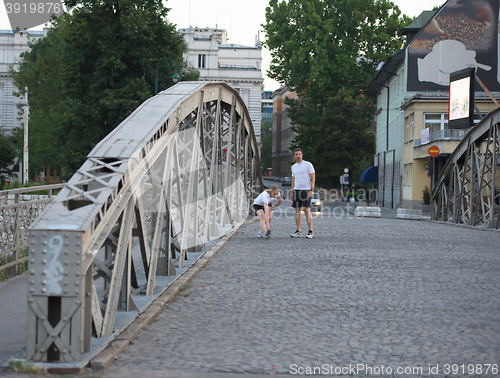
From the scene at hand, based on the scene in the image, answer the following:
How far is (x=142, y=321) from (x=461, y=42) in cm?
4115

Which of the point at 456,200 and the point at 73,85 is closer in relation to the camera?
the point at 456,200

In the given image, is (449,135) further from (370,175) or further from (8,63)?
(8,63)

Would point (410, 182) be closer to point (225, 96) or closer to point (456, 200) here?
point (456, 200)

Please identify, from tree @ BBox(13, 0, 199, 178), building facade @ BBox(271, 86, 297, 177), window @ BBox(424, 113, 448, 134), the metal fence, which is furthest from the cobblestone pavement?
building facade @ BBox(271, 86, 297, 177)

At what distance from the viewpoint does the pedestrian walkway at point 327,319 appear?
15.3 feet

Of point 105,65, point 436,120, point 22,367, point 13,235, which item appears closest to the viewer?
point 22,367

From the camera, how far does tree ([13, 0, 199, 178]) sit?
3400 centimetres

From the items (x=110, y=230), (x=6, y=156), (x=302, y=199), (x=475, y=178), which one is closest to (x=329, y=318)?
(x=110, y=230)

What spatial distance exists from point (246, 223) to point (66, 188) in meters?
14.1

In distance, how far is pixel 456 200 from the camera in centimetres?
2106

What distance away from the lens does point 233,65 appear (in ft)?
291

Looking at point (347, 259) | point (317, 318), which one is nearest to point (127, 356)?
point (317, 318)

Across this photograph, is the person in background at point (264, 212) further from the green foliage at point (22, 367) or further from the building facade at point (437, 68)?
the building facade at point (437, 68)

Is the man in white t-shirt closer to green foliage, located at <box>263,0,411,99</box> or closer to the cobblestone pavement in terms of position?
the cobblestone pavement
